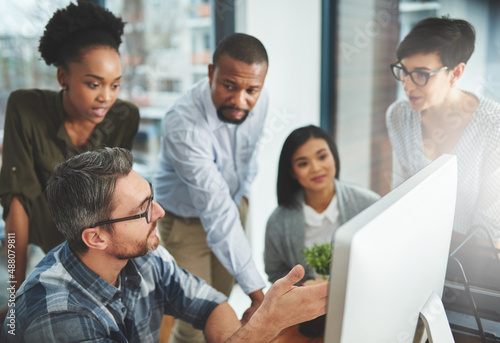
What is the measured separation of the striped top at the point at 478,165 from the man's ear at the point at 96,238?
1.08 m

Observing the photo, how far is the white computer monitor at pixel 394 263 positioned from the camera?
57 centimetres

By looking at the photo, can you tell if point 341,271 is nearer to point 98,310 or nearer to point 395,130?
point 98,310

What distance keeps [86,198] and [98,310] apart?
0.84ft

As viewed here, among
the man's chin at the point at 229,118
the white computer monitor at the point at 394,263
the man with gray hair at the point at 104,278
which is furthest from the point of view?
the man's chin at the point at 229,118

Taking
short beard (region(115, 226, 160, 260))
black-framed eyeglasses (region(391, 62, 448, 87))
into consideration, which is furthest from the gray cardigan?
short beard (region(115, 226, 160, 260))

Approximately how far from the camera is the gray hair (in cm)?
104

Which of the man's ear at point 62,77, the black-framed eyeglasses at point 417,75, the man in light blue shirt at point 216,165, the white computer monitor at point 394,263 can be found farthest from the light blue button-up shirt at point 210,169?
the white computer monitor at point 394,263

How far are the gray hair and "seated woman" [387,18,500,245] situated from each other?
1061 mm

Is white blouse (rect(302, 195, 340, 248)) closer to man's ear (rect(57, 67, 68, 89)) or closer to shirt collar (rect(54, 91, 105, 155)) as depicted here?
shirt collar (rect(54, 91, 105, 155))

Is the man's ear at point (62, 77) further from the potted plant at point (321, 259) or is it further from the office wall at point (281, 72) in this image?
the office wall at point (281, 72)

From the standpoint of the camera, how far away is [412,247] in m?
0.70

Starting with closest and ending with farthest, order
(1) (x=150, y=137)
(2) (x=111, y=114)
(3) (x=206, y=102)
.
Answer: (2) (x=111, y=114) → (3) (x=206, y=102) → (1) (x=150, y=137)

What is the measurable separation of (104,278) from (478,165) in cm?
122

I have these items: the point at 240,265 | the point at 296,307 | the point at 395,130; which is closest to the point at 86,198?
the point at 296,307
